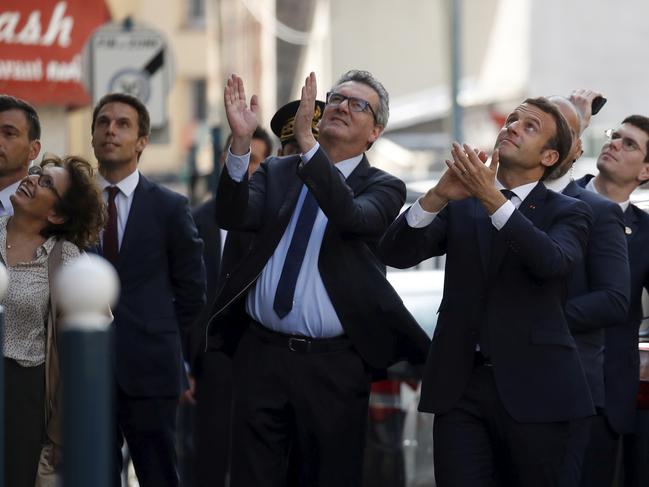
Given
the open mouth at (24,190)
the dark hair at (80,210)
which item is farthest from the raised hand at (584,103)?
the open mouth at (24,190)

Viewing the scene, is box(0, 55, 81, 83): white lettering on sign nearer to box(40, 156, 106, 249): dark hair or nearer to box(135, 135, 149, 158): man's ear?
box(135, 135, 149, 158): man's ear

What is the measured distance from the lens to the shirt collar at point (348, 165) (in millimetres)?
6676

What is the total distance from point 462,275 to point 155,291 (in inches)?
70.3

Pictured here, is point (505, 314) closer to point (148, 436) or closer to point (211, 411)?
point (148, 436)

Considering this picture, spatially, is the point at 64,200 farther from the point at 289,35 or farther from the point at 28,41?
the point at 289,35

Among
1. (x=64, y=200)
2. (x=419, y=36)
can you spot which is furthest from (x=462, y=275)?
(x=419, y=36)

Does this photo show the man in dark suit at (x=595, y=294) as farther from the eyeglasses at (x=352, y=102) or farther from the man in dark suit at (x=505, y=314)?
the eyeglasses at (x=352, y=102)

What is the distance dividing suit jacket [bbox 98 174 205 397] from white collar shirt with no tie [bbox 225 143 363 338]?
3.08 ft

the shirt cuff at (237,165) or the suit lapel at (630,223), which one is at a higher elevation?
the shirt cuff at (237,165)

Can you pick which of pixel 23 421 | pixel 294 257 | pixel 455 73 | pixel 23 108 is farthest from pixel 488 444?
pixel 455 73

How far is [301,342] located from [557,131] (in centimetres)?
126

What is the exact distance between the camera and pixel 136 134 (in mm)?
7773

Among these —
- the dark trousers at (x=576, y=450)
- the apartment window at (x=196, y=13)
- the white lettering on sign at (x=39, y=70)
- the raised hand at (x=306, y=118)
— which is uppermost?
the apartment window at (x=196, y=13)

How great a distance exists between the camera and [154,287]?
24.5 feet
